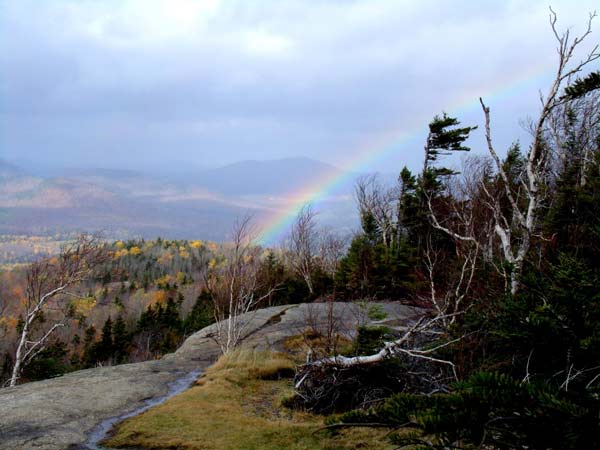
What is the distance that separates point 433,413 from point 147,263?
A: 136127 mm

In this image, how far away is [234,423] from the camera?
6.96 m

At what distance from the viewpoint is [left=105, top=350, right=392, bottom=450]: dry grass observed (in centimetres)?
593

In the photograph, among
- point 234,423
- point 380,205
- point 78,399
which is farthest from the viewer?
point 380,205

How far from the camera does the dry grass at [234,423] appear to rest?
593 centimetres

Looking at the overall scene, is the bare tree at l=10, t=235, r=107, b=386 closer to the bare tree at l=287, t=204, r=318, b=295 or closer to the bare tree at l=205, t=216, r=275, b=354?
the bare tree at l=205, t=216, r=275, b=354

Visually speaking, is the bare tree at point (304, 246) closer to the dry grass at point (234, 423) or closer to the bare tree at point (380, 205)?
the bare tree at point (380, 205)

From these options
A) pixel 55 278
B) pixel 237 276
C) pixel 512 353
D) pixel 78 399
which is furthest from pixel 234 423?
pixel 55 278

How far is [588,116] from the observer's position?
2670cm

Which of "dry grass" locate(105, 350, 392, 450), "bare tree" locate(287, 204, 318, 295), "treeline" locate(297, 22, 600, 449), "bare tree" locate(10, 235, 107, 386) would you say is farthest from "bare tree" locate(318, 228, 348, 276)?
"dry grass" locate(105, 350, 392, 450)

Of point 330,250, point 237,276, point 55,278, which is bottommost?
point 55,278

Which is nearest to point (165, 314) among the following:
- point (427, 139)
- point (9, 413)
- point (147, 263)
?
point (427, 139)

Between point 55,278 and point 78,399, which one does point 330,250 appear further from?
point 78,399

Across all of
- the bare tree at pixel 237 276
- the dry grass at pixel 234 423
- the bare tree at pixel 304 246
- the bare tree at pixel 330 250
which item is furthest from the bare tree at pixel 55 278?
the bare tree at pixel 330 250

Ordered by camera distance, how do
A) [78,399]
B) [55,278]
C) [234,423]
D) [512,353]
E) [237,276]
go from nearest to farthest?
[512,353]
[234,423]
[78,399]
[237,276]
[55,278]
